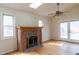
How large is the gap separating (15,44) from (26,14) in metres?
1.55

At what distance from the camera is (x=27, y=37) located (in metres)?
4.59

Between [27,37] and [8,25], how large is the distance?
3.22 ft

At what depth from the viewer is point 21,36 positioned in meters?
4.27

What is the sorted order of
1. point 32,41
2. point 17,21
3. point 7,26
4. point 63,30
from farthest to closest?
point 63,30, point 32,41, point 17,21, point 7,26

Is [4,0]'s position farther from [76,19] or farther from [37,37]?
[76,19]

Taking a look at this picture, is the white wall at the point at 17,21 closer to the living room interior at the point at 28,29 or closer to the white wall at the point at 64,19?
the living room interior at the point at 28,29

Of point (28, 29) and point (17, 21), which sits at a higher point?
point (17, 21)

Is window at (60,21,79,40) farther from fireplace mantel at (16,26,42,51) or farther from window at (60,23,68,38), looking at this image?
fireplace mantel at (16,26,42,51)

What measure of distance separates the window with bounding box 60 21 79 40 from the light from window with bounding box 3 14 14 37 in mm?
4054

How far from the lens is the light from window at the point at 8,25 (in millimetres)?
4011

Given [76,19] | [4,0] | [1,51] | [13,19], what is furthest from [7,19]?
[76,19]

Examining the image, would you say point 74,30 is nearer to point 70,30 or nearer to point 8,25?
point 70,30

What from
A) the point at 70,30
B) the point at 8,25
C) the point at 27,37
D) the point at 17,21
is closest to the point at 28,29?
the point at 27,37

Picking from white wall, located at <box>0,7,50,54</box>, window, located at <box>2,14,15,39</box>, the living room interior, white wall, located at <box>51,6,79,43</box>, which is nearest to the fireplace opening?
the living room interior
